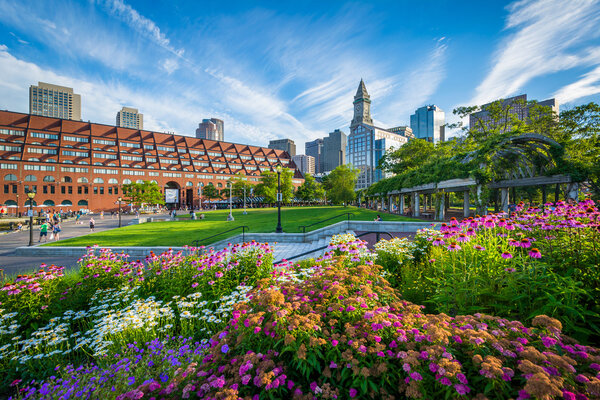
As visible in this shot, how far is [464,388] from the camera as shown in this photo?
1582 millimetres

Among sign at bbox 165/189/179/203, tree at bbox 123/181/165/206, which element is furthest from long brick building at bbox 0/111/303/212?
tree at bbox 123/181/165/206

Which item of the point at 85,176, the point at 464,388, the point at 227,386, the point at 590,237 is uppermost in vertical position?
the point at 85,176

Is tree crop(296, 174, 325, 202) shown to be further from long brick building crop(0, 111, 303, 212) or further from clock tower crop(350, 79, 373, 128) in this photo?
clock tower crop(350, 79, 373, 128)

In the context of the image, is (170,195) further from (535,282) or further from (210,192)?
(535,282)

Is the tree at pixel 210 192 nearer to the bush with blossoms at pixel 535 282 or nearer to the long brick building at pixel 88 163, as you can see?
the long brick building at pixel 88 163

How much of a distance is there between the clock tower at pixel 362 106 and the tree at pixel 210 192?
117307mm

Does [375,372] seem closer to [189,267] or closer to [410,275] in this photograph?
[410,275]

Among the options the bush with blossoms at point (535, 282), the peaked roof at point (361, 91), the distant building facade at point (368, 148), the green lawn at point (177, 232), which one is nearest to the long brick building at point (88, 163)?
the green lawn at point (177, 232)

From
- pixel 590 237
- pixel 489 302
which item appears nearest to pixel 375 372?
pixel 489 302

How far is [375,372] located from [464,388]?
63 centimetres

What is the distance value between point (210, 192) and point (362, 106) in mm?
130491

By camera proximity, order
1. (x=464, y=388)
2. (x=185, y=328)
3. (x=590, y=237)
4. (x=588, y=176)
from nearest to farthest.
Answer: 1. (x=464, y=388)
2. (x=590, y=237)
3. (x=185, y=328)
4. (x=588, y=176)

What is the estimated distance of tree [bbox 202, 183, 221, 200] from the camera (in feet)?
262

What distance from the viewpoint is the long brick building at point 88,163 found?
60938 millimetres
